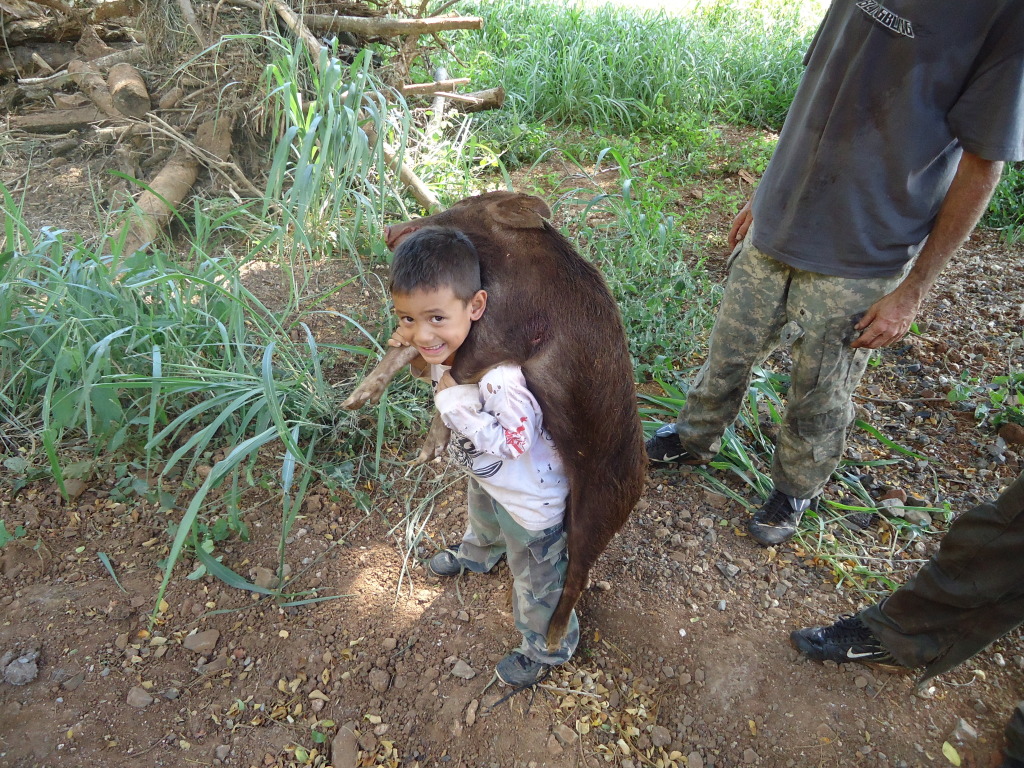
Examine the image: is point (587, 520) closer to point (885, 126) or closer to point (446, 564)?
point (446, 564)

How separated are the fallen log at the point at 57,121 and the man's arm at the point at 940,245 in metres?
4.47

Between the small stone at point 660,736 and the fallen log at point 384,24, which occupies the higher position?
the fallen log at point 384,24

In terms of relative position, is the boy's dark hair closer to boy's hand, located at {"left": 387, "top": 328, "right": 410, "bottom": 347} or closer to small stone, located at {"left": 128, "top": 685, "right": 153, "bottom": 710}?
boy's hand, located at {"left": 387, "top": 328, "right": 410, "bottom": 347}

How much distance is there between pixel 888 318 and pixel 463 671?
5.09 ft

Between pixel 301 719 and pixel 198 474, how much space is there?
101 cm

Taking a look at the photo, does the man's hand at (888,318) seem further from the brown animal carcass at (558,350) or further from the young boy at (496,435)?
the young boy at (496,435)

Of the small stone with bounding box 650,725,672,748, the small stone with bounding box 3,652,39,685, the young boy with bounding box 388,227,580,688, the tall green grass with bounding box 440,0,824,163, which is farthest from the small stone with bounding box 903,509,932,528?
the tall green grass with bounding box 440,0,824,163

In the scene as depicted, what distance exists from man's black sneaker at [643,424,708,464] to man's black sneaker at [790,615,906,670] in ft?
2.53

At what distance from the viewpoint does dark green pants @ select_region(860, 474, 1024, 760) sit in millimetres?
1585

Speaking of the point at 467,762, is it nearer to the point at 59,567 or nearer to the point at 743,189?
the point at 59,567

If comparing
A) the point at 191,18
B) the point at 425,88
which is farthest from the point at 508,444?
the point at 191,18

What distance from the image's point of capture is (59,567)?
2109mm

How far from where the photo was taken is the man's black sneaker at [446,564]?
7.11 ft

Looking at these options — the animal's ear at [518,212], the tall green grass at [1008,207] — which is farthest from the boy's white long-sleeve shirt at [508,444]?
the tall green grass at [1008,207]
